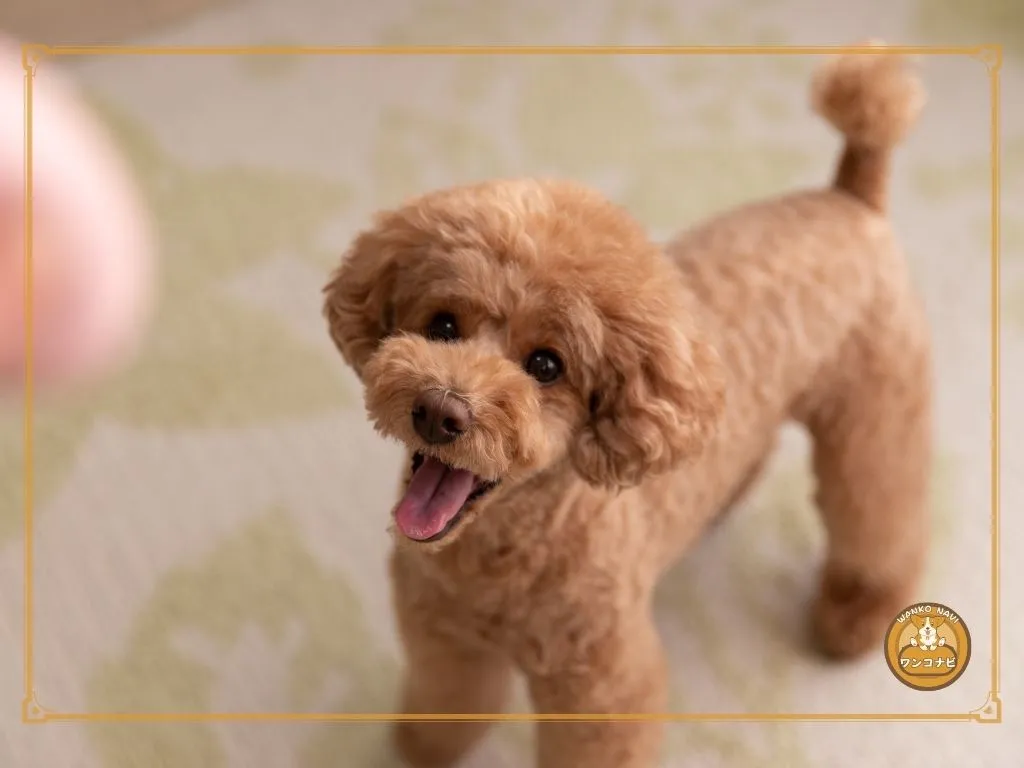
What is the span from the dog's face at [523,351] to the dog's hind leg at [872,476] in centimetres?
28

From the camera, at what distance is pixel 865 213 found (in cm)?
94

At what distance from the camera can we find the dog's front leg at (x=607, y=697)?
84cm

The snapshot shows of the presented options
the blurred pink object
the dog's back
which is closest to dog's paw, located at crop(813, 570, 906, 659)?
the dog's back

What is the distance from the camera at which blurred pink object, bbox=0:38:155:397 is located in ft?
0.95

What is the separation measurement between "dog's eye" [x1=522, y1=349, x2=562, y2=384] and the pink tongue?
78mm

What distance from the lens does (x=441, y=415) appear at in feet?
2.07

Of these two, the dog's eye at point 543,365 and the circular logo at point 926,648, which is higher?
the dog's eye at point 543,365

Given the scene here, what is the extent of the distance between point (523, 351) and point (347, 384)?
649 millimetres

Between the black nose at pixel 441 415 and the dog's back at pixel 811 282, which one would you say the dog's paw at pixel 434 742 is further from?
the black nose at pixel 441 415

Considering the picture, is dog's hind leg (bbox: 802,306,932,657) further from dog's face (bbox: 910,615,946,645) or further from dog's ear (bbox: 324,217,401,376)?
dog's ear (bbox: 324,217,401,376)

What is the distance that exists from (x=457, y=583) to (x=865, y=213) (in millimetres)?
481

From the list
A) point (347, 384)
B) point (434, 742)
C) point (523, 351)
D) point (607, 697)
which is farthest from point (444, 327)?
point (347, 384)

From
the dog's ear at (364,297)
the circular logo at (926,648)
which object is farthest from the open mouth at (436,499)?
the circular logo at (926,648)

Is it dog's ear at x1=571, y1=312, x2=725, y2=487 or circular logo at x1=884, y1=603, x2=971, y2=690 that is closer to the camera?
dog's ear at x1=571, y1=312, x2=725, y2=487
